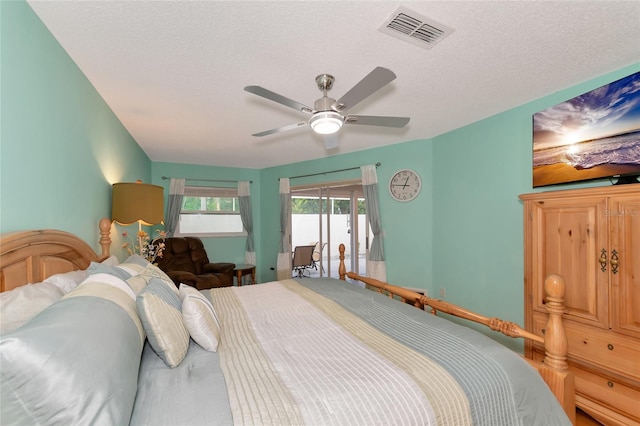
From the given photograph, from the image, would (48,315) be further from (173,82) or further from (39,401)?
(173,82)

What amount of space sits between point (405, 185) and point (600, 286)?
7.99 ft

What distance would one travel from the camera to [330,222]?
4.95 metres

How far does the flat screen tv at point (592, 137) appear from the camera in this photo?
77.3 inches

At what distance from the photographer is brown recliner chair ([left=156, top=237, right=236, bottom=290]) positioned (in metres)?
4.14

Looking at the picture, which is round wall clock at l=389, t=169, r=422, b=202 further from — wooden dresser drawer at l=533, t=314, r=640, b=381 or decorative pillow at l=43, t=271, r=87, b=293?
decorative pillow at l=43, t=271, r=87, b=293

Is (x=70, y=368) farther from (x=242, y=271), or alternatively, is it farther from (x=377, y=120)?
(x=242, y=271)

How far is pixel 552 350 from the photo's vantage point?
132 cm

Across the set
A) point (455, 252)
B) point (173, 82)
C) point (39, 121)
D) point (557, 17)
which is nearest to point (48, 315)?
point (39, 121)

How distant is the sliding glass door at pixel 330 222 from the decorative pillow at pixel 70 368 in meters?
3.97

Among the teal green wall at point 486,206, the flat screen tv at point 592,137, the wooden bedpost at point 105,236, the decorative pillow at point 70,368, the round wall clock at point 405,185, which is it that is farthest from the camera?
the round wall clock at point 405,185

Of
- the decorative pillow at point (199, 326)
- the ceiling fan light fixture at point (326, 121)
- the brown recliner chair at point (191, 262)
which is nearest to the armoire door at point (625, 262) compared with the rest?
the ceiling fan light fixture at point (326, 121)

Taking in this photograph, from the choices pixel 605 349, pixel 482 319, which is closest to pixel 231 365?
pixel 482 319

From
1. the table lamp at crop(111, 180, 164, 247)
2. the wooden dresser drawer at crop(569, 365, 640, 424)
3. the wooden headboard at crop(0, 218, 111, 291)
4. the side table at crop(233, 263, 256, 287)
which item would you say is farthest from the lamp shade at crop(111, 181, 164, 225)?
the wooden dresser drawer at crop(569, 365, 640, 424)

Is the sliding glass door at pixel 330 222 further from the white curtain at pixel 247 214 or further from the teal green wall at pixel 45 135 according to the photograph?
the teal green wall at pixel 45 135
